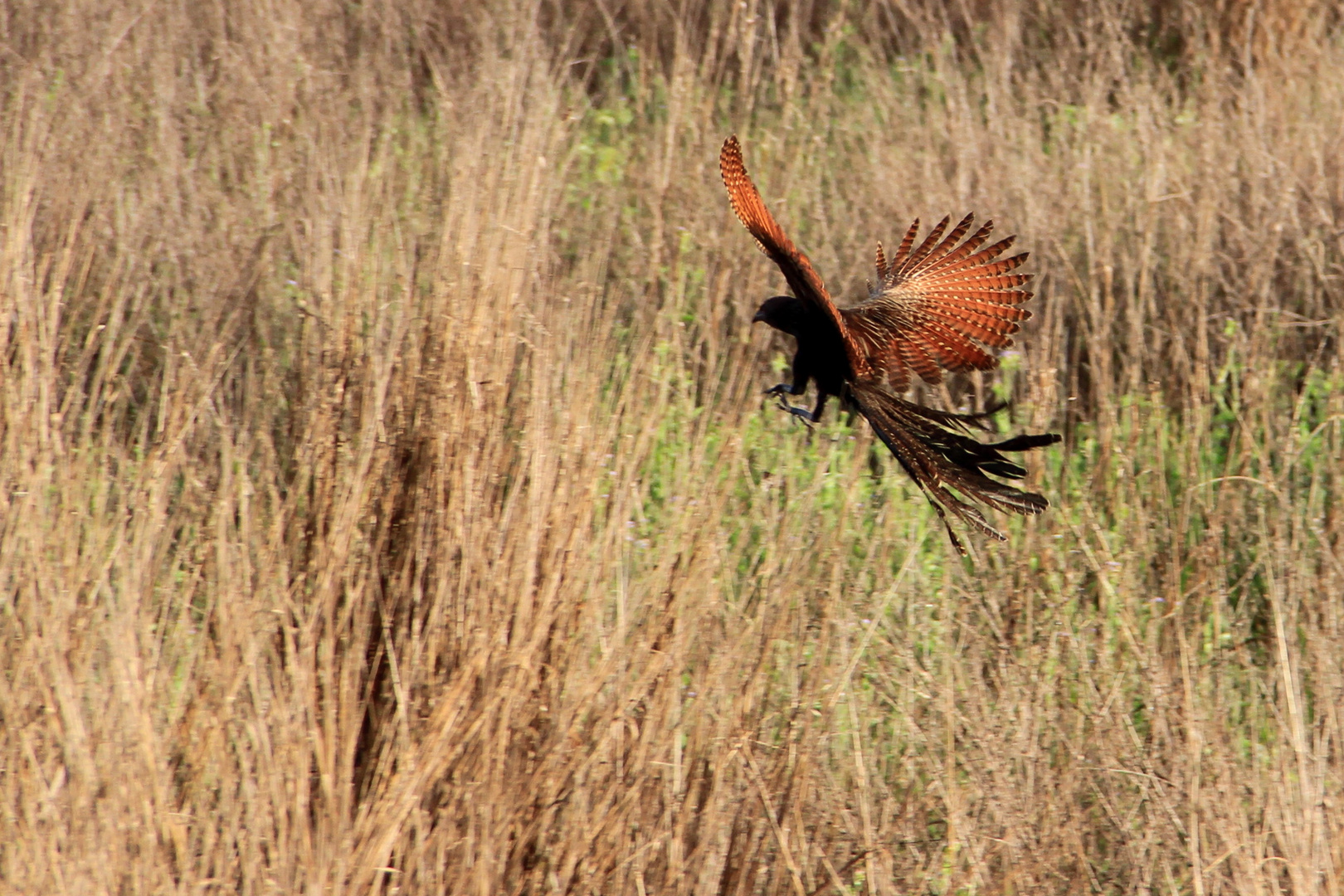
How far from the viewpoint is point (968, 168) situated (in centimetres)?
493

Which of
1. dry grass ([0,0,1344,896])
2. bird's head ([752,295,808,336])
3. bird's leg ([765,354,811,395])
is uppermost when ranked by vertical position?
bird's head ([752,295,808,336])

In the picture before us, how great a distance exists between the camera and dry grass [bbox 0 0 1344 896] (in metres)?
2.13

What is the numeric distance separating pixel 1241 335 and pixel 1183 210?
86 centimetres

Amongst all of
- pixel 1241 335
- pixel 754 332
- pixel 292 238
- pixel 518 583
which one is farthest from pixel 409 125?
pixel 518 583

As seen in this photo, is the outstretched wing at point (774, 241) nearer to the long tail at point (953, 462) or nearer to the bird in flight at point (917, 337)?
the bird in flight at point (917, 337)

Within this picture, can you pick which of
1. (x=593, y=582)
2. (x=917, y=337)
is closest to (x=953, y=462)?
(x=917, y=337)

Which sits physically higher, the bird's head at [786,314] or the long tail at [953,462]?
the bird's head at [786,314]

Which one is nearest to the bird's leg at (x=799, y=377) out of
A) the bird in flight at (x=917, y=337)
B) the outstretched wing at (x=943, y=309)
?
the bird in flight at (x=917, y=337)

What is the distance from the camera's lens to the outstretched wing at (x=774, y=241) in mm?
2336

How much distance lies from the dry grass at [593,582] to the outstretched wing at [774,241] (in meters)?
0.35

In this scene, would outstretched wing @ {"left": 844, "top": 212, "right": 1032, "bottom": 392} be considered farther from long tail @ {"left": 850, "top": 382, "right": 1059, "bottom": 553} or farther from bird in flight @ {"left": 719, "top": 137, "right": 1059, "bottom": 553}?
long tail @ {"left": 850, "top": 382, "right": 1059, "bottom": 553}

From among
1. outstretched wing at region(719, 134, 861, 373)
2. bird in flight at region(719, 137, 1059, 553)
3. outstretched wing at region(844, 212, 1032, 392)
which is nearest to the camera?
outstretched wing at region(719, 134, 861, 373)

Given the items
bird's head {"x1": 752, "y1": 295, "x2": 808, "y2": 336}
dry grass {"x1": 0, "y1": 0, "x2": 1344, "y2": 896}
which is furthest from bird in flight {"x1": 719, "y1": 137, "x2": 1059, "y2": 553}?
dry grass {"x1": 0, "y1": 0, "x2": 1344, "y2": 896}

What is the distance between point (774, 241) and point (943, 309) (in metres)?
0.73
